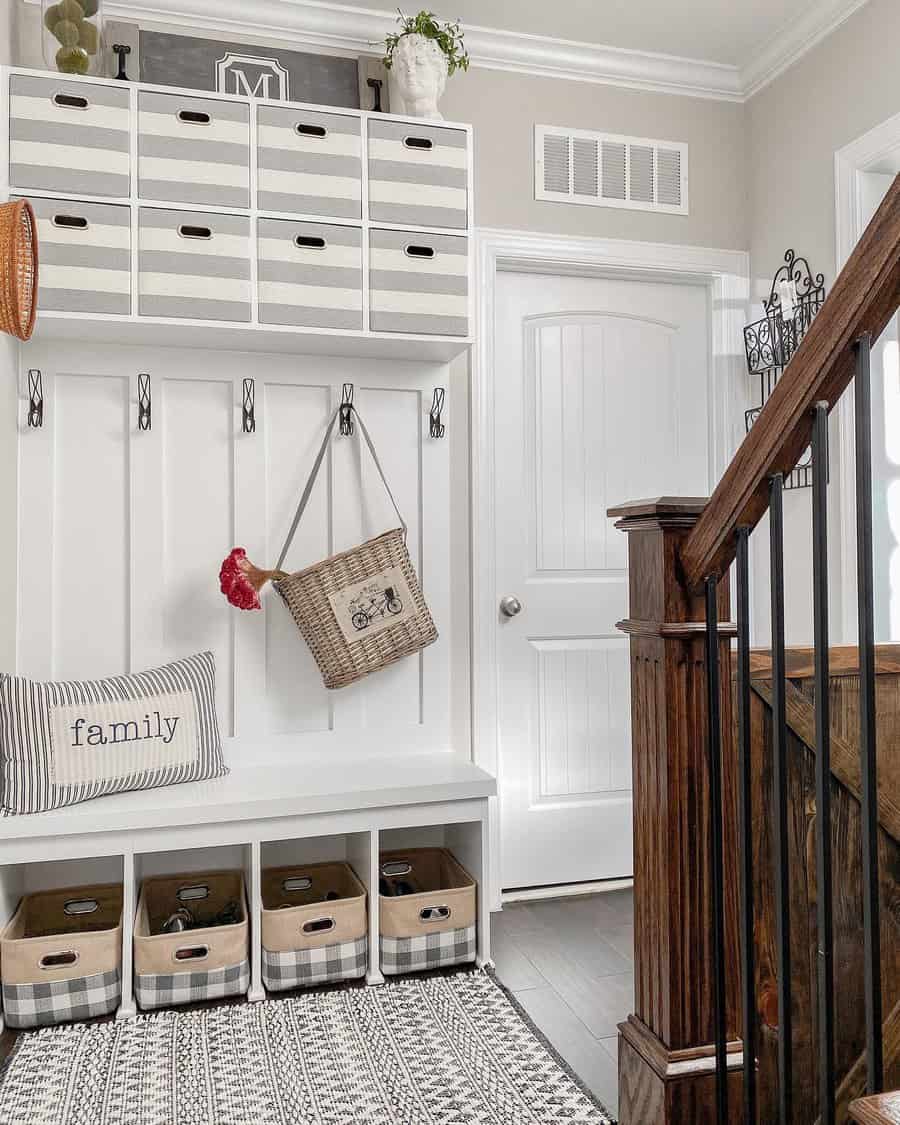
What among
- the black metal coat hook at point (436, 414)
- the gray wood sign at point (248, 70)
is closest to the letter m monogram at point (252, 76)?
the gray wood sign at point (248, 70)

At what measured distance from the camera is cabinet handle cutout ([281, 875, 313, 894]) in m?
2.73

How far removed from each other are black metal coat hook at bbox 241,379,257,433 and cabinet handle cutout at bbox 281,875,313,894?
130 cm

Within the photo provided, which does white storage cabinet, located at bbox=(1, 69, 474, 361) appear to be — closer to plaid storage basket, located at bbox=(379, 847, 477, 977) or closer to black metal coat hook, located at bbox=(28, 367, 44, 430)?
black metal coat hook, located at bbox=(28, 367, 44, 430)

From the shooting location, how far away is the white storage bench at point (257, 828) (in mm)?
2254

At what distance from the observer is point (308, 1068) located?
201 cm

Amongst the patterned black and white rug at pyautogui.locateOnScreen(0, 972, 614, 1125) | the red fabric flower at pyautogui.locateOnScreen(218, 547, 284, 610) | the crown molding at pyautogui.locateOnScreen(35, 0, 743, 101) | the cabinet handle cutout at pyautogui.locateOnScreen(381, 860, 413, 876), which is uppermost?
the crown molding at pyautogui.locateOnScreen(35, 0, 743, 101)

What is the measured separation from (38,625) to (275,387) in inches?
37.1

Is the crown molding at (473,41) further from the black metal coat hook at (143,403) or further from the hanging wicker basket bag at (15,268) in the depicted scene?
the hanging wicker basket bag at (15,268)

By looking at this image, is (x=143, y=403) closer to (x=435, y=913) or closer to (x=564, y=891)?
(x=435, y=913)

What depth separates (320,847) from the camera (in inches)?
112

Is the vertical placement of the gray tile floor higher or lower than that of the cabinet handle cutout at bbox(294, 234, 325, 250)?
lower

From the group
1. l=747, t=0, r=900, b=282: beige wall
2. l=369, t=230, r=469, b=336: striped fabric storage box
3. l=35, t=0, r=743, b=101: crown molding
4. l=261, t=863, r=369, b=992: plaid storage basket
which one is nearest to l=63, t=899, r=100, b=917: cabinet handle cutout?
l=261, t=863, r=369, b=992: plaid storage basket

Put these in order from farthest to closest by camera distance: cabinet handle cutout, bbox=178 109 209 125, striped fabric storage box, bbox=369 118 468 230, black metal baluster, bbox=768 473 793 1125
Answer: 1. striped fabric storage box, bbox=369 118 468 230
2. cabinet handle cutout, bbox=178 109 209 125
3. black metal baluster, bbox=768 473 793 1125

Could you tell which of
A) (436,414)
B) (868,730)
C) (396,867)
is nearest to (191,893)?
(396,867)
